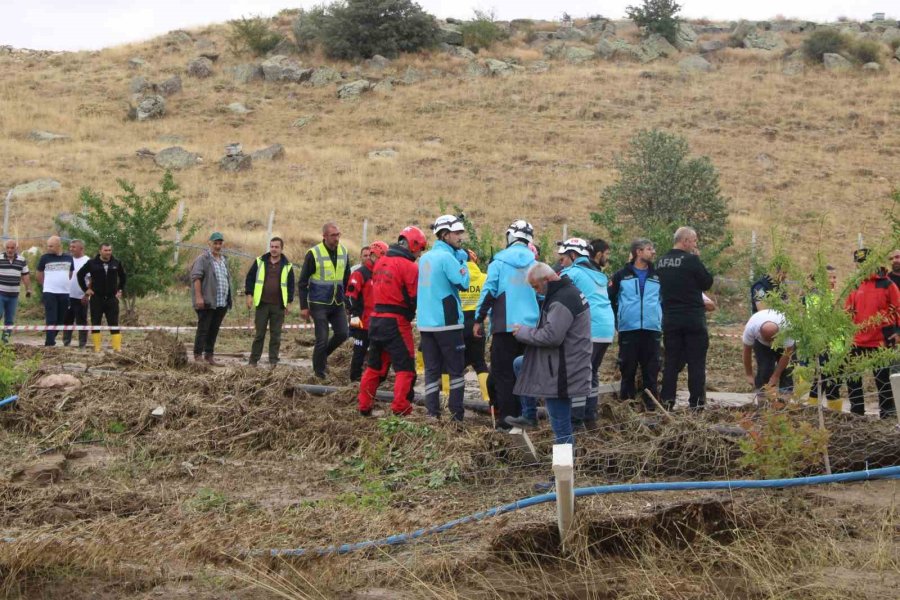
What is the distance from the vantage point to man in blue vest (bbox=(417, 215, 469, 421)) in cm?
939

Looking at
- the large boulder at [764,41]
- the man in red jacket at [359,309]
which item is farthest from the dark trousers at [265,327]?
the large boulder at [764,41]

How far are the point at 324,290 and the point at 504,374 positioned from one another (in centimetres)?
377

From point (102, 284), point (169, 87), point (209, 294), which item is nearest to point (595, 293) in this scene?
point (209, 294)

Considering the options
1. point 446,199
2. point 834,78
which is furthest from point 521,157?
point 834,78

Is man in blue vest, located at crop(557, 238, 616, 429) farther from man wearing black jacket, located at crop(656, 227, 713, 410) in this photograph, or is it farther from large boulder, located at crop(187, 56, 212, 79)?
large boulder, located at crop(187, 56, 212, 79)

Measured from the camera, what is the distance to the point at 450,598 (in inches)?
203

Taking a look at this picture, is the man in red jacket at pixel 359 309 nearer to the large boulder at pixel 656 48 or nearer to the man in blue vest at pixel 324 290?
the man in blue vest at pixel 324 290

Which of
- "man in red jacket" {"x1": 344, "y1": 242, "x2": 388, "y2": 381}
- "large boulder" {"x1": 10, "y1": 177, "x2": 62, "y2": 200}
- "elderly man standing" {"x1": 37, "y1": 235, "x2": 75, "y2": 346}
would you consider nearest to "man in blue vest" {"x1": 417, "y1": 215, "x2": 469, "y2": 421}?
"man in red jacket" {"x1": 344, "y1": 242, "x2": 388, "y2": 381}

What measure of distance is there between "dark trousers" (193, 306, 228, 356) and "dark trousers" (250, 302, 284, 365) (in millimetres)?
743

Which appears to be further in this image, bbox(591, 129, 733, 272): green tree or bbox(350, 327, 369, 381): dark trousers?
bbox(591, 129, 733, 272): green tree

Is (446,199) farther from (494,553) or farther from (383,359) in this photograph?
(494,553)

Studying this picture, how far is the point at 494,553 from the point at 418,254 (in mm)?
4848

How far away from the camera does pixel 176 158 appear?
39.0 m

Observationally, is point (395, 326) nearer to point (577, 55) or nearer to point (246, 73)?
point (246, 73)
